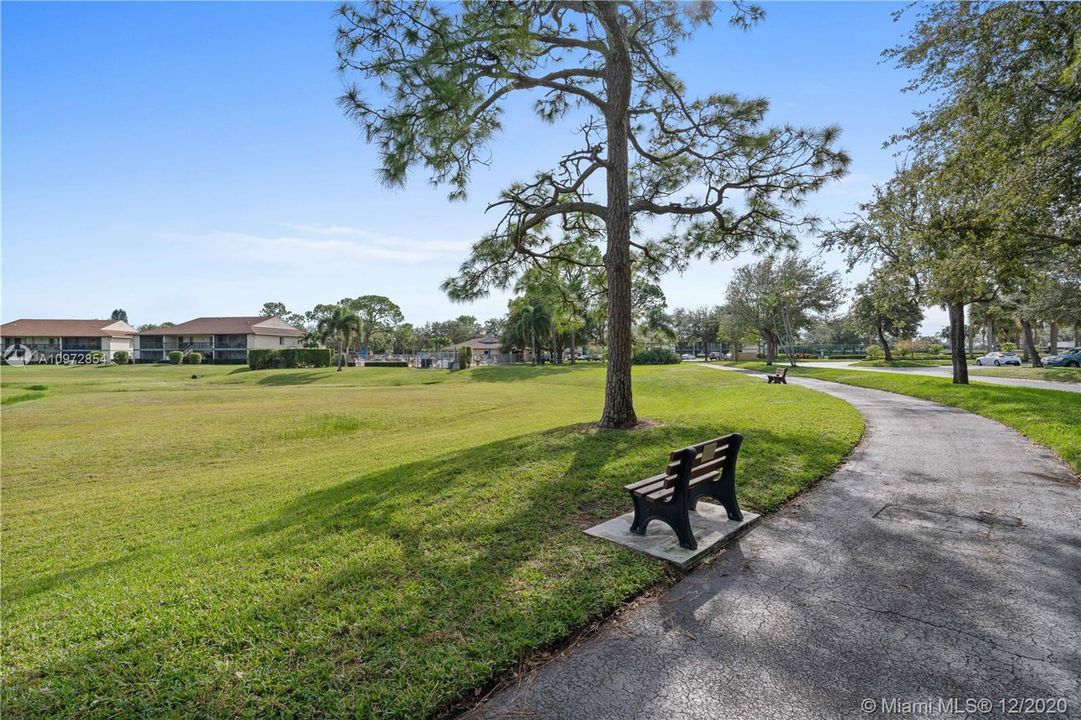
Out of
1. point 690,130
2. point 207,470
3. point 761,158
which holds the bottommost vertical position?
Result: point 207,470

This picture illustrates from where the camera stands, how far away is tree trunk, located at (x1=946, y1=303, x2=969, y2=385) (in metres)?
17.4

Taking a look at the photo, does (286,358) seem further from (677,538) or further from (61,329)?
(677,538)

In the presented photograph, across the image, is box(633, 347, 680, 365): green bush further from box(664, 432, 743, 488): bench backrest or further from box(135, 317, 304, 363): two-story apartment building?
box(135, 317, 304, 363): two-story apartment building

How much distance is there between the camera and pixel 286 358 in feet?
161

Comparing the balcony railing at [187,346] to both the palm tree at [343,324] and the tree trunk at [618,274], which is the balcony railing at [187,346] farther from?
the tree trunk at [618,274]

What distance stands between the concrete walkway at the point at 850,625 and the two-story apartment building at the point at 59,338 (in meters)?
89.0

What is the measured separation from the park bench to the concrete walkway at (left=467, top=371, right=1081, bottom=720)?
1.30 feet

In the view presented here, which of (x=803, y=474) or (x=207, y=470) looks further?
(x=207, y=470)

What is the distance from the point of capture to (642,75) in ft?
32.4

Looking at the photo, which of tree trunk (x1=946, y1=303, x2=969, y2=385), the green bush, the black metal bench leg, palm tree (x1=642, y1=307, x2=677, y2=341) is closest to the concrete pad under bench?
the black metal bench leg

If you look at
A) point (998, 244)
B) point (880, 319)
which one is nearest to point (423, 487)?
point (998, 244)

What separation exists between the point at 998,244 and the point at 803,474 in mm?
9196

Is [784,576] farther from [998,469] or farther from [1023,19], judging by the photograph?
[1023,19]

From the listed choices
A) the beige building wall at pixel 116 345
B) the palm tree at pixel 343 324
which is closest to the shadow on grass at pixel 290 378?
the palm tree at pixel 343 324
